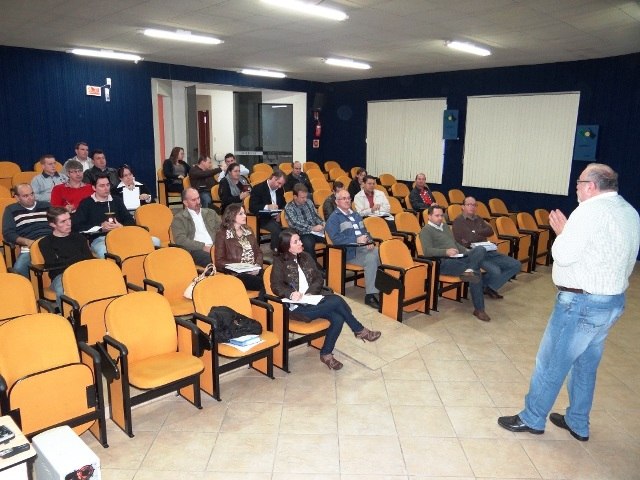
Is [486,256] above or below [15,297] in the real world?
below

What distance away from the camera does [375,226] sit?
273 inches

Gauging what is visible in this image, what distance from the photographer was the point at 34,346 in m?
3.18

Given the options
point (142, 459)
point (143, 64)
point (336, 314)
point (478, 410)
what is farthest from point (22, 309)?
point (143, 64)

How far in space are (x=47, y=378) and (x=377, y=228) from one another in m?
4.69

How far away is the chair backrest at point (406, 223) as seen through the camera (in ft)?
24.3

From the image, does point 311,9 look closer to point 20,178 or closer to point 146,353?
point 146,353

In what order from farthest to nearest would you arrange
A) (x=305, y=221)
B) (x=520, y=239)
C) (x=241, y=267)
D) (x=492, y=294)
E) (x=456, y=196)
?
1. (x=456, y=196)
2. (x=520, y=239)
3. (x=305, y=221)
4. (x=492, y=294)
5. (x=241, y=267)

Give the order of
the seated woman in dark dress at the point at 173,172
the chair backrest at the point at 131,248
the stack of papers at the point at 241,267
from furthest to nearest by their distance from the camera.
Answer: the seated woman in dark dress at the point at 173,172 < the chair backrest at the point at 131,248 < the stack of papers at the point at 241,267

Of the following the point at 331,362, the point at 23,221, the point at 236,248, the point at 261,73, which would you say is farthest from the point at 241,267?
the point at 261,73

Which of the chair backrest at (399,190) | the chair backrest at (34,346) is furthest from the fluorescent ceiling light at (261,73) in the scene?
the chair backrest at (34,346)

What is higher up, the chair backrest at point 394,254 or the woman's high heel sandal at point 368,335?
the chair backrest at point 394,254

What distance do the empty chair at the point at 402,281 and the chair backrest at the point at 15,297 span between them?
11.1ft

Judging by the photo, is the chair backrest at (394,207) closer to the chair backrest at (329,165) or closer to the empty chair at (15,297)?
the chair backrest at (329,165)

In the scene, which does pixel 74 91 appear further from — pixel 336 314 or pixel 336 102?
pixel 336 314
